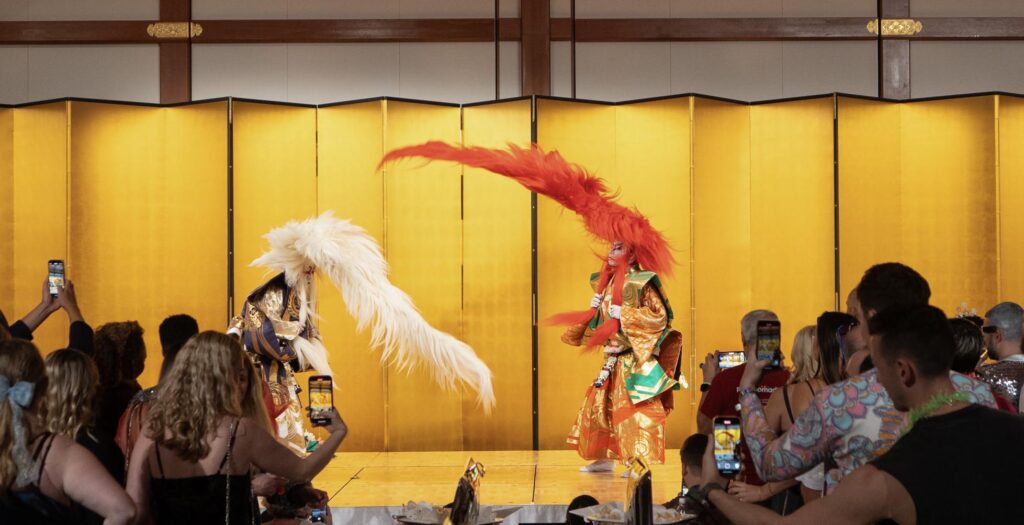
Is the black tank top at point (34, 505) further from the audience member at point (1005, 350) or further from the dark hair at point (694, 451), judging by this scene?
the audience member at point (1005, 350)

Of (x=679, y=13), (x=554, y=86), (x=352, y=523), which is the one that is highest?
(x=679, y=13)

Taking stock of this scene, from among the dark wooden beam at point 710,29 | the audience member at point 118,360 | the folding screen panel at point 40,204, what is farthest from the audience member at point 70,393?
the dark wooden beam at point 710,29

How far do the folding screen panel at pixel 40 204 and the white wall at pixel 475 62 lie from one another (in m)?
0.86

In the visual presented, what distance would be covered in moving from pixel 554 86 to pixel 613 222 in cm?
207

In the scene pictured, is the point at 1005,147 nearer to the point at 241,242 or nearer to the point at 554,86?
the point at 554,86

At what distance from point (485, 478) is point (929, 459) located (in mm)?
4463

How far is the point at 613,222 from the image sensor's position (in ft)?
20.5

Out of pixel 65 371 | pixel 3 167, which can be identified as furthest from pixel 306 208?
pixel 65 371

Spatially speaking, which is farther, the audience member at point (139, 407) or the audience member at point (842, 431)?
the audience member at point (139, 407)

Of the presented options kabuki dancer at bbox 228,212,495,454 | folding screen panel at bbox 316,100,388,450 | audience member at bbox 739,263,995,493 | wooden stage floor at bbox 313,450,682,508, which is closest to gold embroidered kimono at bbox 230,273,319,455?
kabuki dancer at bbox 228,212,495,454

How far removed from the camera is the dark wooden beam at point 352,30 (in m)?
8.09

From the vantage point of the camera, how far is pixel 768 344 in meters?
2.59

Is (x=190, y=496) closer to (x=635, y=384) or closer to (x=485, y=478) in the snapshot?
(x=485, y=478)

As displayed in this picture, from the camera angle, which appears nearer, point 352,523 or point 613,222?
point 352,523
